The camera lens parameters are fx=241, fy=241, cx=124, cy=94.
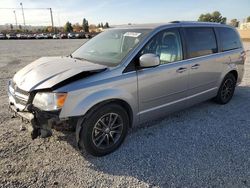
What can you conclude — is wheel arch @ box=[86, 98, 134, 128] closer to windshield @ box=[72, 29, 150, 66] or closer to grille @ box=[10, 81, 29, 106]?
windshield @ box=[72, 29, 150, 66]

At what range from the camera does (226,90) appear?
5.53m

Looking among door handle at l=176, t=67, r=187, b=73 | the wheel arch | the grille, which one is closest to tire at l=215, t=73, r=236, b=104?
door handle at l=176, t=67, r=187, b=73

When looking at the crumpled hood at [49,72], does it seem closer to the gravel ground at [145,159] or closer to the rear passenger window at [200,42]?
the gravel ground at [145,159]

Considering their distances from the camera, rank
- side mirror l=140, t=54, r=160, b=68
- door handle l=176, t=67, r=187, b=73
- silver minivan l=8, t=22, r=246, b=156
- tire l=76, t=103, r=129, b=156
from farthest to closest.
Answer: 1. door handle l=176, t=67, r=187, b=73
2. side mirror l=140, t=54, r=160, b=68
3. tire l=76, t=103, r=129, b=156
4. silver minivan l=8, t=22, r=246, b=156

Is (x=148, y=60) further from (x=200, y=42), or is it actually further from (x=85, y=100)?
(x=200, y=42)

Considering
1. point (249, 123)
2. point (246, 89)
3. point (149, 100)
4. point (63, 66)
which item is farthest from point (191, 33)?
point (246, 89)

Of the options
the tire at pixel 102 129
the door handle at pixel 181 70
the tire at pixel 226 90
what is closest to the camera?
the tire at pixel 102 129

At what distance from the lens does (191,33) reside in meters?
4.42

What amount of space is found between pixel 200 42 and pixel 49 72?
288 cm

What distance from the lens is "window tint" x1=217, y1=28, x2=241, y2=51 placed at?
5.21 meters

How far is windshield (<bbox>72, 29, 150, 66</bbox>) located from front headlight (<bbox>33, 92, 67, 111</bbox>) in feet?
3.06

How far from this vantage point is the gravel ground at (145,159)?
113 inches

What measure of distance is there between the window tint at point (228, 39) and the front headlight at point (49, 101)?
3826mm

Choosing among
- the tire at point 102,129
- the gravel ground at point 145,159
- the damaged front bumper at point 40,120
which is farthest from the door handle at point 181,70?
the damaged front bumper at point 40,120
